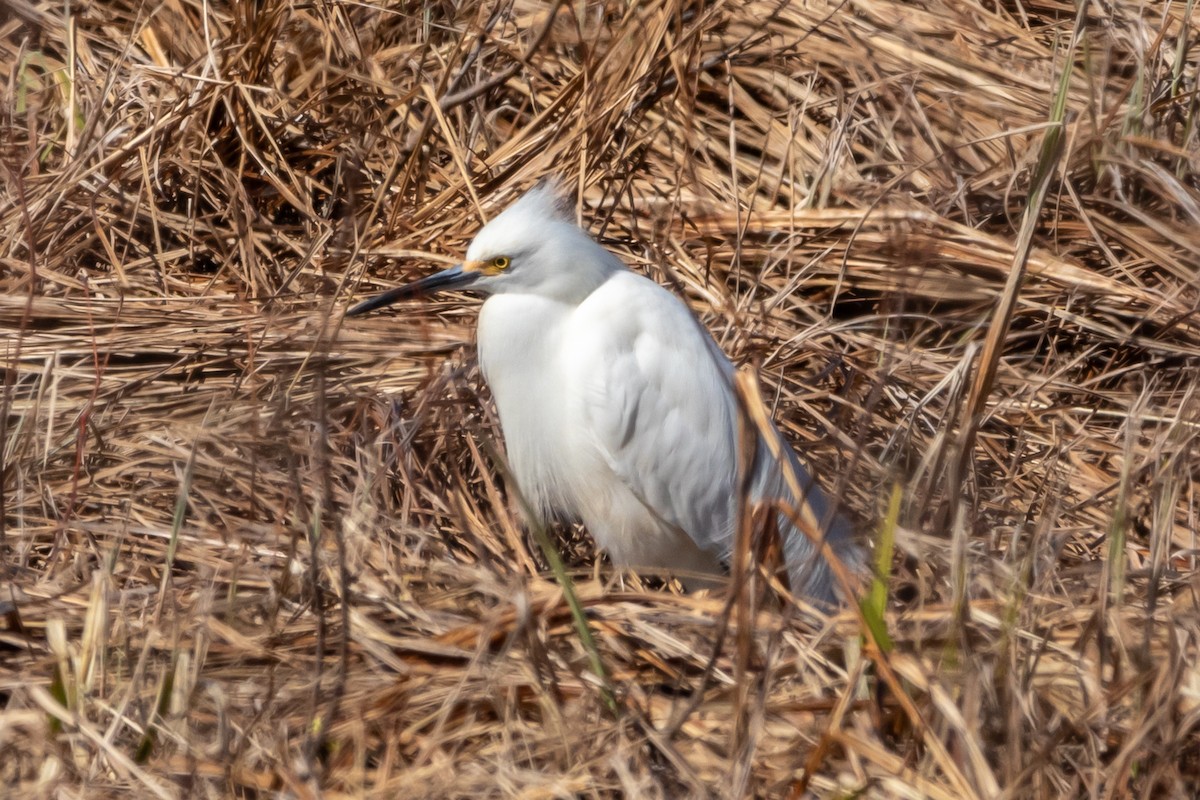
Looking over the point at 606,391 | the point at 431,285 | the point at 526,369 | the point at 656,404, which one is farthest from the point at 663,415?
the point at 431,285

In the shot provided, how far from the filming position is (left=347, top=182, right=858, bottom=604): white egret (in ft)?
8.05

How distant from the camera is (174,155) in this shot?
3.24 meters

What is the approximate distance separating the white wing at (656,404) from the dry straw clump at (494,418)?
21 cm

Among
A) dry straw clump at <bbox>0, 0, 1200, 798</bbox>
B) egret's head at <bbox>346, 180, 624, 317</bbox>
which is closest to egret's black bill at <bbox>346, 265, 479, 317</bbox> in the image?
egret's head at <bbox>346, 180, 624, 317</bbox>

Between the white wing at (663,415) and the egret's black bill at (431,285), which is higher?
the egret's black bill at (431,285)

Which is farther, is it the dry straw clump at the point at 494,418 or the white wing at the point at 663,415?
the white wing at the point at 663,415

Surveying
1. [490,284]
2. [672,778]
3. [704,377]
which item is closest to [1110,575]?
[672,778]

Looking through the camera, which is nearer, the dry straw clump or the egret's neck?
the dry straw clump

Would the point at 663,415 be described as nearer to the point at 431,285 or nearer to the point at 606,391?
the point at 606,391

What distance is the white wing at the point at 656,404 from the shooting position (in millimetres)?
2459

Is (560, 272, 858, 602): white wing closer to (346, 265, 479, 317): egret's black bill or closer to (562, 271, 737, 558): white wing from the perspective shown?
(562, 271, 737, 558): white wing

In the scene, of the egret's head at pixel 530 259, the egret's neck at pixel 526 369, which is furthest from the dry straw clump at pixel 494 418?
the egret's head at pixel 530 259

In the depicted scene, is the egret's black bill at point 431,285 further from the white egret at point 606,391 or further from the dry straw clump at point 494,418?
the dry straw clump at point 494,418

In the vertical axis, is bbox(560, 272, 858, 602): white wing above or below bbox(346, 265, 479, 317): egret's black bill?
A: below
